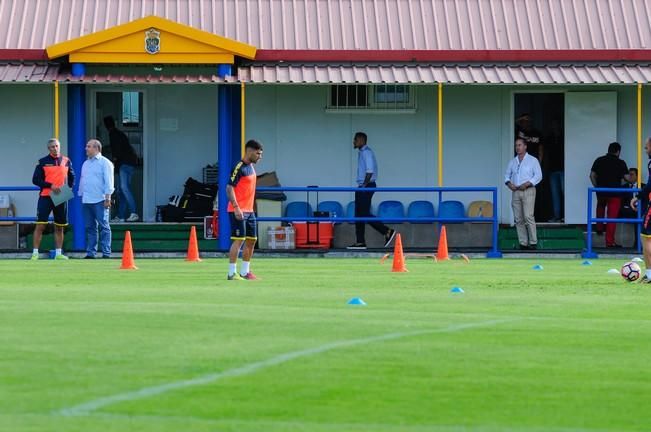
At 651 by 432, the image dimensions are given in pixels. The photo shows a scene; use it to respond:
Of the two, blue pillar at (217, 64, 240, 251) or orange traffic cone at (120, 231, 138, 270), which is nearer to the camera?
orange traffic cone at (120, 231, 138, 270)

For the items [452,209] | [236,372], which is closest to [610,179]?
[452,209]

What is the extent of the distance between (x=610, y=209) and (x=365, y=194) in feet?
14.6

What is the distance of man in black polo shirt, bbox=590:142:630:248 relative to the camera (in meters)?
27.7

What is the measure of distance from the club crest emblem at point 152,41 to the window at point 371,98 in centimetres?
394

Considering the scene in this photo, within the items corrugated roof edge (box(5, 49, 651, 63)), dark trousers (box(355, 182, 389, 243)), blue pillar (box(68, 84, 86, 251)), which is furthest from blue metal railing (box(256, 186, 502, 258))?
blue pillar (box(68, 84, 86, 251))

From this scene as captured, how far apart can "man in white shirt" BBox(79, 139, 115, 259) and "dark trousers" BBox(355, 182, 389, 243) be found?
4.76 metres

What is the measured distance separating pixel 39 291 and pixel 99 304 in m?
2.17

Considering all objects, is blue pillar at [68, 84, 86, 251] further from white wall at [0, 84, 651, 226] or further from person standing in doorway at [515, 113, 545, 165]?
person standing in doorway at [515, 113, 545, 165]

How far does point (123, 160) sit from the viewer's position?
28156 millimetres

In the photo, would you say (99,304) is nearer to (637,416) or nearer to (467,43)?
Answer: (637,416)

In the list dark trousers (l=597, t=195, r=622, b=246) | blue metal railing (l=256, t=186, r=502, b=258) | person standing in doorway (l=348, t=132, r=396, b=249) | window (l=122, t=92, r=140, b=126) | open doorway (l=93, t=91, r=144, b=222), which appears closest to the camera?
blue metal railing (l=256, t=186, r=502, b=258)

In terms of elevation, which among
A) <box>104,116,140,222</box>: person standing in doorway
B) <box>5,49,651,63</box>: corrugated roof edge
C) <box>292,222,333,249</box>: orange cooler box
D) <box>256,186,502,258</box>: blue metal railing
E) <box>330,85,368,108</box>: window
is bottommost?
<box>292,222,333,249</box>: orange cooler box

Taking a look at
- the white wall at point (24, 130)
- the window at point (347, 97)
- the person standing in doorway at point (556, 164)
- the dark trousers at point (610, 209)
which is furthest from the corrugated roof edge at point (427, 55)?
the white wall at point (24, 130)

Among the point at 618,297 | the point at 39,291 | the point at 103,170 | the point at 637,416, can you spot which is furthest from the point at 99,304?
the point at 103,170
